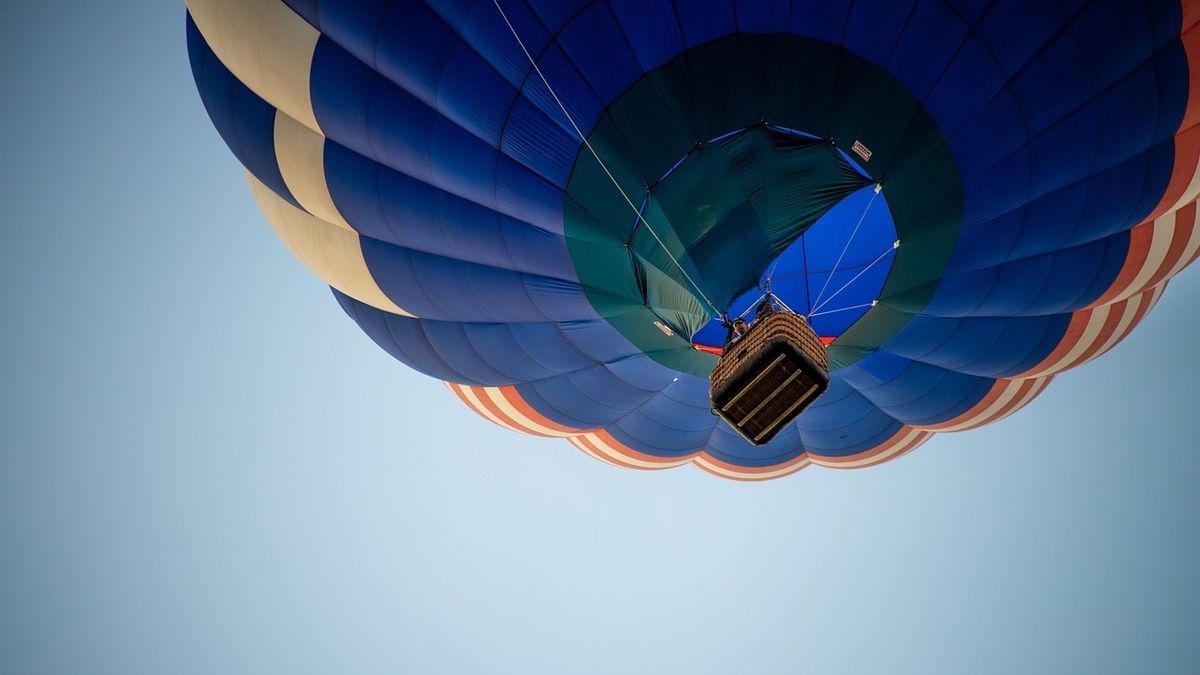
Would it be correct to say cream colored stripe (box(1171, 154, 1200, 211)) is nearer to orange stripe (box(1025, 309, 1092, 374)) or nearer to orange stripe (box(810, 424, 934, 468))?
orange stripe (box(1025, 309, 1092, 374))

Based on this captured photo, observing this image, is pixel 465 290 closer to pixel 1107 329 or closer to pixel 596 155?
pixel 596 155

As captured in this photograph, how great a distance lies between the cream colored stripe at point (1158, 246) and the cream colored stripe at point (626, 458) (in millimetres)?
3132

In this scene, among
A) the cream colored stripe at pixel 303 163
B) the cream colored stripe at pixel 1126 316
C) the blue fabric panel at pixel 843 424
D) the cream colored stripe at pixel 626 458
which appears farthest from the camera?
the cream colored stripe at pixel 626 458

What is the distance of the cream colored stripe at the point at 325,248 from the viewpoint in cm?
517

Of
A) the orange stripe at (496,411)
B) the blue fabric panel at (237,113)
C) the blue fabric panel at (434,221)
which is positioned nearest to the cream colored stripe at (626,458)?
the orange stripe at (496,411)

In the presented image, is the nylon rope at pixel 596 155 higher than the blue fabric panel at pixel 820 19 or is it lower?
lower

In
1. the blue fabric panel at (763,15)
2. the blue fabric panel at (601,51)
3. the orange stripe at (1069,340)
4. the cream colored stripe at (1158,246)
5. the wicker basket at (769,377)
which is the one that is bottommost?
the wicker basket at (769,377)

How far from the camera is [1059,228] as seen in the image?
4.51 metres

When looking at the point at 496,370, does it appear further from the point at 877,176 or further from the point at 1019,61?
the point at 1019,61

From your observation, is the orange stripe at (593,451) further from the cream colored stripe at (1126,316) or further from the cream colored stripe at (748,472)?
the cream colored stripe at (1126,316)

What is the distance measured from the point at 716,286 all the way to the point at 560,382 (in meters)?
1.40

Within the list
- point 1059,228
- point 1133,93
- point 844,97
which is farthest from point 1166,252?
point 844,97

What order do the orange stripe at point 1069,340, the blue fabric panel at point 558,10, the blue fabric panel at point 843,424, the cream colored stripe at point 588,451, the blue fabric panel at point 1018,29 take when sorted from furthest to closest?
1. the cream colored stripe at point 588,451
2. the blue fabric panel at point 843,424
3. the orange stripe at point 1069,340
4. the blue fabric panel at point 558,10
5. the blue fabric panel at point 1018,29

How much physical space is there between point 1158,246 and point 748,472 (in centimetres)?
308
